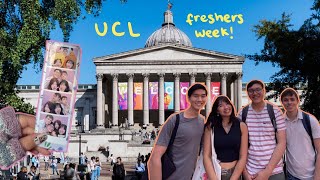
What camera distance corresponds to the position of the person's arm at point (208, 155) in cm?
589

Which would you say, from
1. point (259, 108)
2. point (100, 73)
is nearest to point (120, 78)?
point (100, 73)

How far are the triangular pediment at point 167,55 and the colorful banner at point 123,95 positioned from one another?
3866 millimetres

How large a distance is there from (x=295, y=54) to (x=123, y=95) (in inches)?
1994

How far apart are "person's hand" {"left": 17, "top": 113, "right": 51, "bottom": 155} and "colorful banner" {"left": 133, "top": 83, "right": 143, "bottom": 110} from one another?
60276 mm

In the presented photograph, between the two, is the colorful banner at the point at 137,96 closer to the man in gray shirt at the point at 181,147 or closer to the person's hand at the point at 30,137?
the person's hand at the point at 30,137

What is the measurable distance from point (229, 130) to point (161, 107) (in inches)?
2467

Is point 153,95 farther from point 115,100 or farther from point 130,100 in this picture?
point 115,100

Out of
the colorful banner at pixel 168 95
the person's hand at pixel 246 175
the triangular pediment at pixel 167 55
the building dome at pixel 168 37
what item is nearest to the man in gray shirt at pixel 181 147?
the person's hand at pixel 246 175

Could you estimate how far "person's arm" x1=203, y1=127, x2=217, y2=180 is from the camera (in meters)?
5.89

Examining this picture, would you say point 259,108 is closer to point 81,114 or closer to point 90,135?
point 90,135

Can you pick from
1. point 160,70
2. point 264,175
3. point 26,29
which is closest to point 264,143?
point 264,175

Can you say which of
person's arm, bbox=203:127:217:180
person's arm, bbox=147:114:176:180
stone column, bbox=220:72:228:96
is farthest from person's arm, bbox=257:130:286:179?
stone column, bbox=220:72:228:96

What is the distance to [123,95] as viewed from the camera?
69.1m

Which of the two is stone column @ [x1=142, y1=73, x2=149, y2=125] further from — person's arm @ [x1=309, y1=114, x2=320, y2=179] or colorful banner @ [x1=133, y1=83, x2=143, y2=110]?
person's arm @ [x1=309, y1=114, x2=320, y2=179]
